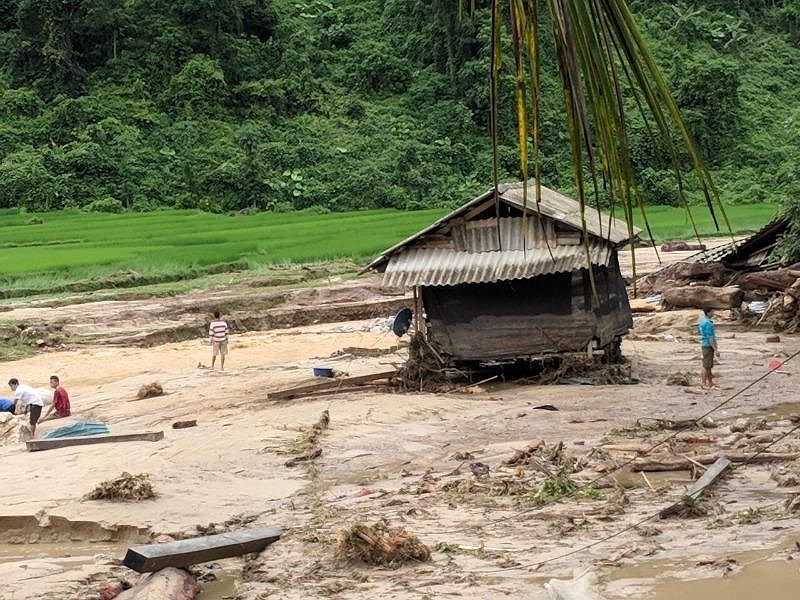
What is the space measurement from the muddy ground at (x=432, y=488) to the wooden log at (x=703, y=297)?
3338mm

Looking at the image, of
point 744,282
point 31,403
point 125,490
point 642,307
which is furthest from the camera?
point 642,307

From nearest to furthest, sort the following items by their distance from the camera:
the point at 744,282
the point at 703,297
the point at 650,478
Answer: the point at 650,478
the point at 744,282
the point at 703,297

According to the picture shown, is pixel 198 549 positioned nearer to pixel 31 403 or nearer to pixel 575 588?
pixel 575 588

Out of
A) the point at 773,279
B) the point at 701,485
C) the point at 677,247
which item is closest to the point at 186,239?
the point at 677,247

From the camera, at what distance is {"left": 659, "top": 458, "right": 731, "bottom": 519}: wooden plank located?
7.25 meters

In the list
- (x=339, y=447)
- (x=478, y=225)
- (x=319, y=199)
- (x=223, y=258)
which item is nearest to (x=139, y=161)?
(x=319, y=199)

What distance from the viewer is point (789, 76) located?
53375mm

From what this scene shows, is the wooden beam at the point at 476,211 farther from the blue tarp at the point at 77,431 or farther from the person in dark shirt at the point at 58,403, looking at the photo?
the person in dark shirt at the point at 58,403

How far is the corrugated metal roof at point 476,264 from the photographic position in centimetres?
1328

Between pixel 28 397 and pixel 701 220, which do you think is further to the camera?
pixel 701 220

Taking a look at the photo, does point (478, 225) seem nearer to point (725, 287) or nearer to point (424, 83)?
point (725, 287)

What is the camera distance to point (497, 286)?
14.2m

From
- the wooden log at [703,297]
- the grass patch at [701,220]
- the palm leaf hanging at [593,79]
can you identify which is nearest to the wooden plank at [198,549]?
the palm leaf hanging at [593,79]

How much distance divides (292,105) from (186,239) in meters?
16.1
